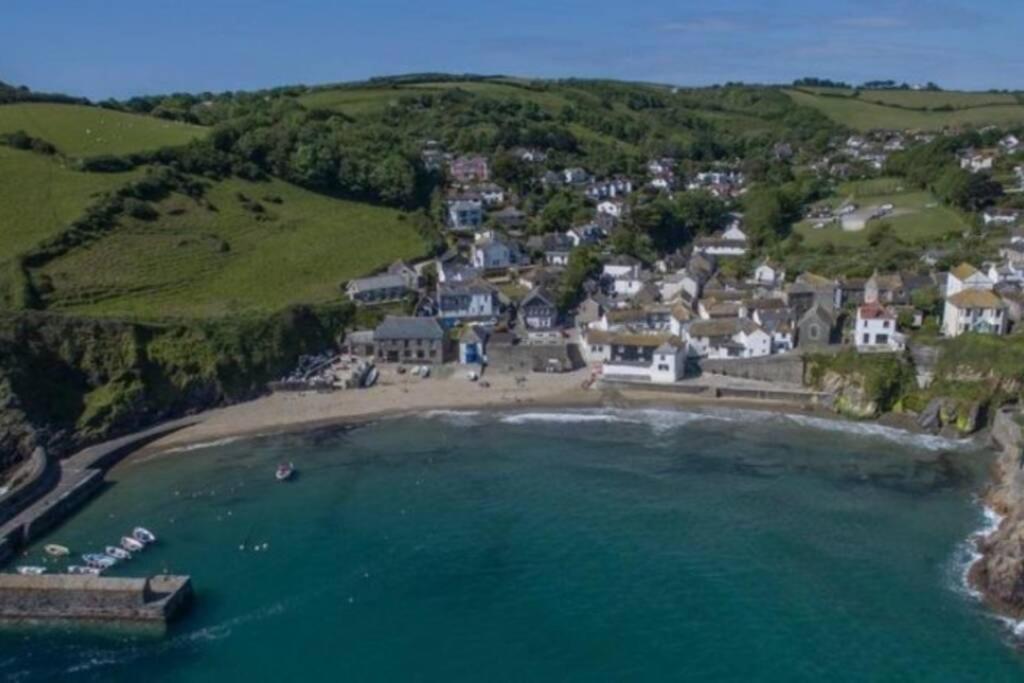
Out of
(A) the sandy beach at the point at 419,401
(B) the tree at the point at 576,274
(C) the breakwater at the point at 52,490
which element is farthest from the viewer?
(B) the tree at the point at 576,274

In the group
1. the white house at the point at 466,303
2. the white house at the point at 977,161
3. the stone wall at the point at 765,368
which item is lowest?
the stone wall at the point at 765,368

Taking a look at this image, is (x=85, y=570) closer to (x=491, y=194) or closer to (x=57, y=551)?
(x=57, y=551)

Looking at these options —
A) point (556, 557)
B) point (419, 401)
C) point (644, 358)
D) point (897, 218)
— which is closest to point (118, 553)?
point (556, 557)

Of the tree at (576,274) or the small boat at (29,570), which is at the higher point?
the tree at (576,274)

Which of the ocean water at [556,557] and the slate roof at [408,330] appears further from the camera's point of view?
the slate roof at [408,330]

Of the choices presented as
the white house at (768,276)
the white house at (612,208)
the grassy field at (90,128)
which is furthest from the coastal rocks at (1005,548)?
the grassy field at (90,128)

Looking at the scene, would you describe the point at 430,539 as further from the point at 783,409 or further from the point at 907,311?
the point at 907,311

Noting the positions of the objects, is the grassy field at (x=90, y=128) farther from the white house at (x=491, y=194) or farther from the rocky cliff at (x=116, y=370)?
the rocky cliff at (x=116, y=370)

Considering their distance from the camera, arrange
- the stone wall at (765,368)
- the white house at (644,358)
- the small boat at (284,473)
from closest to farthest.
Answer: the small boat at (284,473) → the stone wall at (765,368) → the white house at (644,358)
